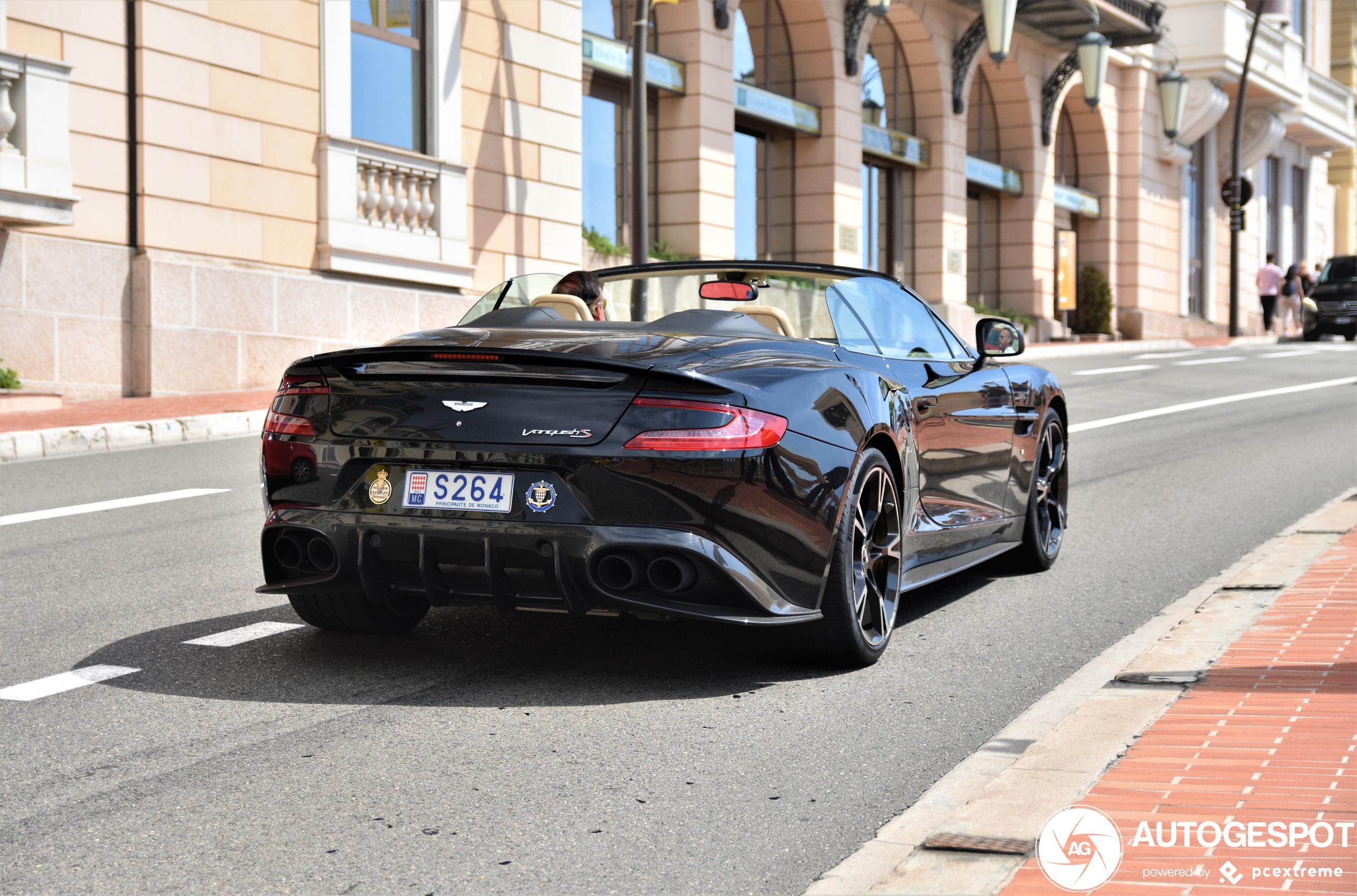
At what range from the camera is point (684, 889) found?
309 centimetres

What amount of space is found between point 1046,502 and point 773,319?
91.9 inches

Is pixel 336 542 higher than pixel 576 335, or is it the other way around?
pixel 576 335

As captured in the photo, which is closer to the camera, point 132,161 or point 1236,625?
point 1236,625

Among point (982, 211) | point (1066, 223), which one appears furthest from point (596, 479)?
point (1066, 223)

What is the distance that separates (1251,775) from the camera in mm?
3559

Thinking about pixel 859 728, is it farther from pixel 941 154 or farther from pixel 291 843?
pixel 941 154

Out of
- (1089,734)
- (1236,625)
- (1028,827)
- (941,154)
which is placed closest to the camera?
(1028,827)

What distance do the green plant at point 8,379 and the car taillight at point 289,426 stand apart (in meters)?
9.65

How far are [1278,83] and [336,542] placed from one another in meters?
46.3

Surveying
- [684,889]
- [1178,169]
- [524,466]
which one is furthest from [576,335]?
[1178,169]

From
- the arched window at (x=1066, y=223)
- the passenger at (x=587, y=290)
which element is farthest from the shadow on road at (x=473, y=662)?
the arched window at (x=1066, y=223)

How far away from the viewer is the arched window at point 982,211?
35188 mm

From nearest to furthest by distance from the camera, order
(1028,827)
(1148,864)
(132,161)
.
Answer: (1148,864), (1028,827), (132,161)

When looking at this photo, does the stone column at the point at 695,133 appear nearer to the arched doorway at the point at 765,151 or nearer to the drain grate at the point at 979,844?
the arched doorway at the point at 765,151
